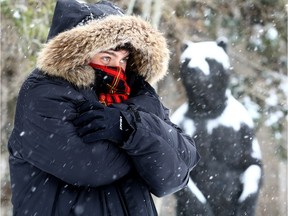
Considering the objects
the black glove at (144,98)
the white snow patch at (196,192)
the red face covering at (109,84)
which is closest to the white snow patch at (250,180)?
the white snow patch at (196,192)

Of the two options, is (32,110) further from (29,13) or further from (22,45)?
(22,45)

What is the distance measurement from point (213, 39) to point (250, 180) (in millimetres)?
2927

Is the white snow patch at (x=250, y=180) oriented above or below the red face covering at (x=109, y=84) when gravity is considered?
below

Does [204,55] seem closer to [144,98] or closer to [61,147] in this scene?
[144,98]

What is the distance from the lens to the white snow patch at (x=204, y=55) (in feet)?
16.6

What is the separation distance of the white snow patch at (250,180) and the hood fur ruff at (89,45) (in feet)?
11.3

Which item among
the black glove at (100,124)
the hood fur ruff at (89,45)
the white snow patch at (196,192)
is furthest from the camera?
the white snow patch at (196,192)

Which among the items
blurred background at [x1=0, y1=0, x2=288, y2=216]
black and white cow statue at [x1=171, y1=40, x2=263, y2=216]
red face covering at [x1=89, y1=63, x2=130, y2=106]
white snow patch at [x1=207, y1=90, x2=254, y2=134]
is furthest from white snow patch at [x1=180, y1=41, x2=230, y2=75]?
red face covering at [x1=89, y1=63, x2=130, y2=106]

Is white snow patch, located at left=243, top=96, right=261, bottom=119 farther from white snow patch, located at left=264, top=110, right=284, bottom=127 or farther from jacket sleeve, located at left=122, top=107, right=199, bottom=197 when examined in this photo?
jacket sleeve, located at left=122, top=107, right=199, bottom=197

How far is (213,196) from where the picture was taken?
529 cm

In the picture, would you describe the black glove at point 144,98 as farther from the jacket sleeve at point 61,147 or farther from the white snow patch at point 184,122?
the white snow patch at point 184,122

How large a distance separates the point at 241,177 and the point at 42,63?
3.80 m

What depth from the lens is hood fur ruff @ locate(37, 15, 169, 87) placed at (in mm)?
1680

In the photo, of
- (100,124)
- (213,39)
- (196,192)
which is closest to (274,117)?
(213,39)
